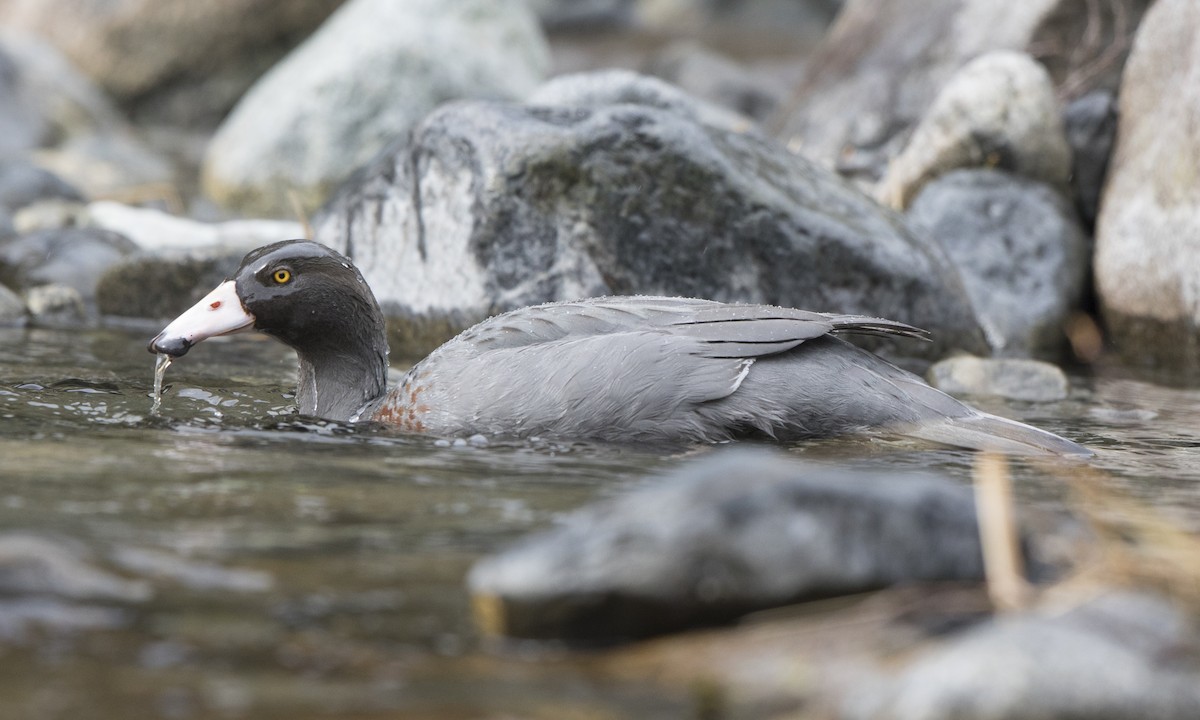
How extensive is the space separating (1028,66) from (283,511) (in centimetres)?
789

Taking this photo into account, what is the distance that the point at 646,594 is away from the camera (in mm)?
2617

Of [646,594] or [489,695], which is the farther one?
[646,594]

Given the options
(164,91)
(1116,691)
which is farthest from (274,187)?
(1116,691)

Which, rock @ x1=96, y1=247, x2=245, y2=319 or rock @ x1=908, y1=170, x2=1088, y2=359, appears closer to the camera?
rock @ x1=96, y1=247, x2=245, y2=319

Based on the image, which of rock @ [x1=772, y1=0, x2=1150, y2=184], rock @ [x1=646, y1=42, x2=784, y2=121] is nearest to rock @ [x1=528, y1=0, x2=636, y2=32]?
rock @ [x1=646, y1=42, x2=784, y2=121]

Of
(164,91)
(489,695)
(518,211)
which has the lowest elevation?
(489,695)

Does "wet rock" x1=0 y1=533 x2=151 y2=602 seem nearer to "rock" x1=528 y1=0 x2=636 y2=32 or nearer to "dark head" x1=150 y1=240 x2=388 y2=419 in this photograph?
"dark head" x1=150 y1=240 x2=388 y2=419

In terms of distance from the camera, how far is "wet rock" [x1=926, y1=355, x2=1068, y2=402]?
693 cm

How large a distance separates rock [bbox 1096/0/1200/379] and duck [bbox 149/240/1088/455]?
3.70m

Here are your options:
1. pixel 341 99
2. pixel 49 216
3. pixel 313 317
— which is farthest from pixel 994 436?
pixel 341 99

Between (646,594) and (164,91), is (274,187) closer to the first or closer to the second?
(164,91)

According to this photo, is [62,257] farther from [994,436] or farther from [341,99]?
[994,436]

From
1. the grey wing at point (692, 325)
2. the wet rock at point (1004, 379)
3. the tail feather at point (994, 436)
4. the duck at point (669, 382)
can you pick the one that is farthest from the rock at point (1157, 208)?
the grey wing at point (692, 325)

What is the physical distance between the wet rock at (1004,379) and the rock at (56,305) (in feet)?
16.7
